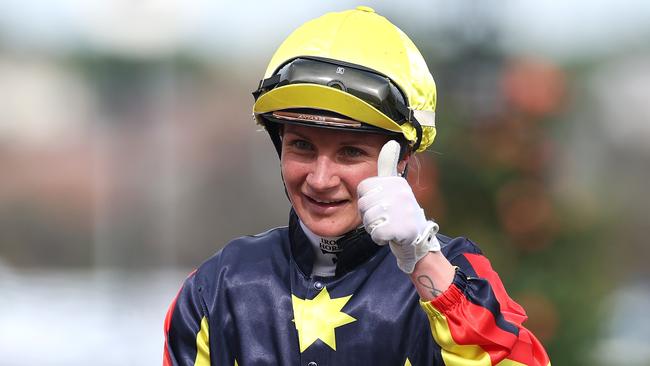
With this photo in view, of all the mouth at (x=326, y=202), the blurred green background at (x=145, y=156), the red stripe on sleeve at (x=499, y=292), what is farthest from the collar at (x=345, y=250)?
the blurred green background at (x=145, y=156)

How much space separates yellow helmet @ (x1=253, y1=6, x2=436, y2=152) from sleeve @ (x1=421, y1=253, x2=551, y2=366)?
38 cm

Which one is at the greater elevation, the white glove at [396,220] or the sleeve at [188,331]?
the white glove at [396,220]

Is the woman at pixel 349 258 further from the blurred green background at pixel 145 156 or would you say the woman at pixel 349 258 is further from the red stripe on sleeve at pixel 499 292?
the blurred green background at pixel 145 156

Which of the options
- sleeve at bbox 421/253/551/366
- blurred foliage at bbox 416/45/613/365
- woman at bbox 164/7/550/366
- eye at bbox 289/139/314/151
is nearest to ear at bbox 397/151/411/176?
woman at bbox 164/7/550/366

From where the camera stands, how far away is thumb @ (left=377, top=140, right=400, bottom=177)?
2072mm

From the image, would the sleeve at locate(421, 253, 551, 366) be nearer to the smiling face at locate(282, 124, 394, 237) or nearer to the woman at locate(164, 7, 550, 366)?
the woman at locate(164, 7, 550, 366)

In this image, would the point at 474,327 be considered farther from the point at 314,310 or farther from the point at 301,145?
the point at 301,145

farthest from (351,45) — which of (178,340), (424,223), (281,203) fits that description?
(281,203)

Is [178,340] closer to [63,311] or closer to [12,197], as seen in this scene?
[63,311]

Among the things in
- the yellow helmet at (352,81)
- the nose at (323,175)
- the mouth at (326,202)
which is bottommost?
the mouth at (326,202)

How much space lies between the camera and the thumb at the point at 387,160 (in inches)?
81.6

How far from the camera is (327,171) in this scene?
7.07 feet

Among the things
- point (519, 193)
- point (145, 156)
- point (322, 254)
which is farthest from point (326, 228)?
point (145, 156)

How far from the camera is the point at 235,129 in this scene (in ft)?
22.8
